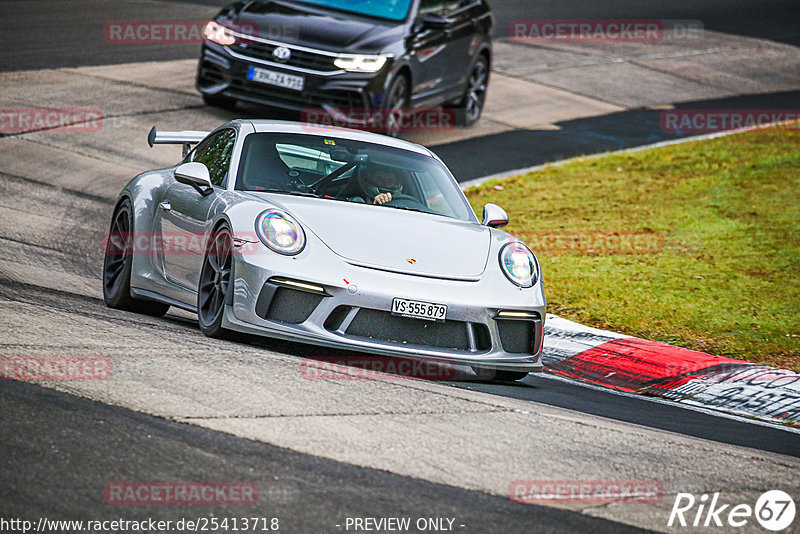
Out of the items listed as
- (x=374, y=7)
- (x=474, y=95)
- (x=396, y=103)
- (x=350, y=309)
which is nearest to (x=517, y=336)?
(x=350, y=309)

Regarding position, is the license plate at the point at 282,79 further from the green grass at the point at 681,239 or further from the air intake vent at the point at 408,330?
the air intake vent at the point at 408,330

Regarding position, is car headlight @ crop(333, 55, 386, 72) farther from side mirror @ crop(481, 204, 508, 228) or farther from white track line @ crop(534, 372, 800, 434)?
white track line @ crop(534, 372, 800, 434)

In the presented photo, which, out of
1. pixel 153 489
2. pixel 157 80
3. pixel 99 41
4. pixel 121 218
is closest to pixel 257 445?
pixel 153 489

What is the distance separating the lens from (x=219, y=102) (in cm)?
1515

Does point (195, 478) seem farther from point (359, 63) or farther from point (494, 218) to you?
point (359, 63)

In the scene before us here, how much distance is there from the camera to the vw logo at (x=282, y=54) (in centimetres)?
1391

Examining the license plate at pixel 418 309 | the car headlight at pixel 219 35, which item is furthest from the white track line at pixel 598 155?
the license plate at pixel 418 309

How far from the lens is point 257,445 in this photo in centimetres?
484

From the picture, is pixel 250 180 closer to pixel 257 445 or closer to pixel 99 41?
pixel 257 445

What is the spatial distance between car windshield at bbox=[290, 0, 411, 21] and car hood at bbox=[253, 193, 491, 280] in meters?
7.76

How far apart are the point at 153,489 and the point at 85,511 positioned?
30 centimetres

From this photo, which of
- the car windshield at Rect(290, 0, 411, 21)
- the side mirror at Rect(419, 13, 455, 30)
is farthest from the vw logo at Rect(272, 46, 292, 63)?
the side mirror at Rect(419, 13, 455, 30)

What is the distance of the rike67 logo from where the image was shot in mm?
4691

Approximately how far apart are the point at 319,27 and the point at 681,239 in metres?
5.00
